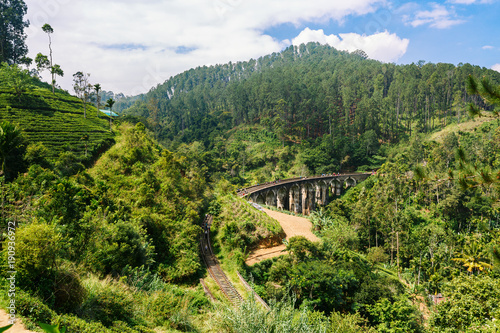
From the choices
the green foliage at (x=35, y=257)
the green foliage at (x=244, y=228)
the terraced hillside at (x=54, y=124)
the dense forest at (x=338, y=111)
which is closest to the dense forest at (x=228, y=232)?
the green foliage at (x=35, y=257)

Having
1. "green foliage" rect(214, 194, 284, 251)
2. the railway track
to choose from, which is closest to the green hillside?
the railway track

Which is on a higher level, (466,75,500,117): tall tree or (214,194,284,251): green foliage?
(466,75,500,117): tall tree

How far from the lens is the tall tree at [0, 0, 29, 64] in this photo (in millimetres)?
56622

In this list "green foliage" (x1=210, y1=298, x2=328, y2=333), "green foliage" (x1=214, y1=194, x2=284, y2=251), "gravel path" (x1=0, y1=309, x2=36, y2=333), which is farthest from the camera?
"green foliage" (x1=214, y1=194, x2=284, y2=251)

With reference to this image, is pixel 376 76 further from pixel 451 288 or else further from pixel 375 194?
pixel 451 288

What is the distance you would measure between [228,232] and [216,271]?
4.45 meters

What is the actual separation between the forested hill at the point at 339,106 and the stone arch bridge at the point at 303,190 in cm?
1480

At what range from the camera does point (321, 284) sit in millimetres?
18328

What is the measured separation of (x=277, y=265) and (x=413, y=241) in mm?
22346

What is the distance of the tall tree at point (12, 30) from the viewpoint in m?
56.6

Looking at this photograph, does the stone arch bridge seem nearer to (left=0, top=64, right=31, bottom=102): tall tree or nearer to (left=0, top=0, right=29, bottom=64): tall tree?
(left=0, top=64, right=31, bottom=102): tall tree

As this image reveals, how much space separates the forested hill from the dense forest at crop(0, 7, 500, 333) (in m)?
6.32

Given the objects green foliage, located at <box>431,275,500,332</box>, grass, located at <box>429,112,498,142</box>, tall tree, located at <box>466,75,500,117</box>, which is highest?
grass, located at <box>429,112,498,142</box>

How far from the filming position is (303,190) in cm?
5606
